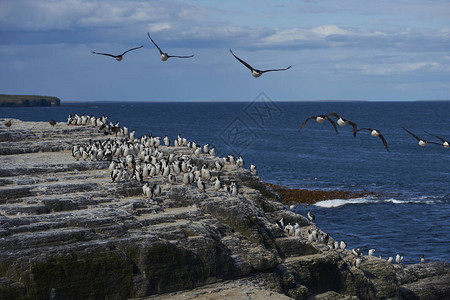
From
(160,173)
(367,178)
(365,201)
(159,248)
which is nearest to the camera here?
(159,248)

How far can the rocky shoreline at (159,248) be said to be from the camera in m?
25.3

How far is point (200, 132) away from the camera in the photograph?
5748 inches

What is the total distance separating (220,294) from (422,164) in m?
71.2

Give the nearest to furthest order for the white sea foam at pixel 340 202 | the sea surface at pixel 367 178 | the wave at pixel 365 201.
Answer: the sea surface at pixel 367 178 → the white sea foam at pixel 340 202 → the wave at pixel 365 201

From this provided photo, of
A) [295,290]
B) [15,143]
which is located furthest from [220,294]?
[15,143]

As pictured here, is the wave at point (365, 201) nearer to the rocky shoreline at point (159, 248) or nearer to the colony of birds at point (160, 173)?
the colony of birds at point (160, 173)

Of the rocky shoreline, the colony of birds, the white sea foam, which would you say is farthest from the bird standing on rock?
the white sea foam

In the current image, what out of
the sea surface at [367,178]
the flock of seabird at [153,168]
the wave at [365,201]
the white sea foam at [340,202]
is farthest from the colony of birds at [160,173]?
the wave at [365,201]

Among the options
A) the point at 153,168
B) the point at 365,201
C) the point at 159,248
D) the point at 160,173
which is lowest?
the point at 365,201

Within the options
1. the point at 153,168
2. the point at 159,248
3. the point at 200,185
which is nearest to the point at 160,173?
the point at 153,168

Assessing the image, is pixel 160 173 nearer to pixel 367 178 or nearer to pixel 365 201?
pixel 365 201

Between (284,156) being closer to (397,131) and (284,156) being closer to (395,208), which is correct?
(395,208)

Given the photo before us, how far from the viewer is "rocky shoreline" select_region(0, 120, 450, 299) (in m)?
25.3

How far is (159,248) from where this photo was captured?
2719 centimetres
